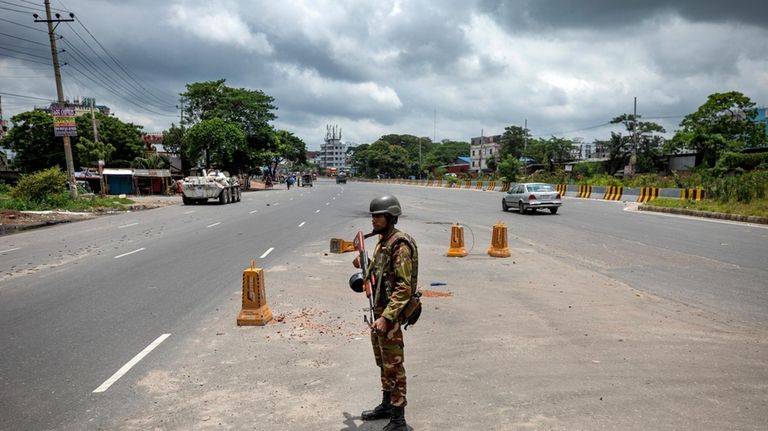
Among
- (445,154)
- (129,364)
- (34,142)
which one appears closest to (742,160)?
(129,364)

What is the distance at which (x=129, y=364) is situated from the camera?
16.9ft

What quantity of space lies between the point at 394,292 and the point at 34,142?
210 feet

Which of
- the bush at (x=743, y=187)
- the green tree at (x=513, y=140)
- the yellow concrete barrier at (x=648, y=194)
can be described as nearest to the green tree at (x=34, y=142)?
the yellow concrete barrier at (x=648, y=194)

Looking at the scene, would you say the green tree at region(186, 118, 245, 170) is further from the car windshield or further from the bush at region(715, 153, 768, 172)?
the bush at region(715, 153, 768, 172)

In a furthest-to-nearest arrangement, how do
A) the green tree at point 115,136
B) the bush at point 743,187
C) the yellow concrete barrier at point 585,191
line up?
the green tree at point 115,136 < the yellow concrete barrier at point 585,191 < the bush at point 743,187

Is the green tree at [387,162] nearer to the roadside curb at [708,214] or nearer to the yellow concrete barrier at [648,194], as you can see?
the yellow concrete barrier at [648,194]

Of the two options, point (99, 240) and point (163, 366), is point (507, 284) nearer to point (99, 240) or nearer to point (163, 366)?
point (163, 366)

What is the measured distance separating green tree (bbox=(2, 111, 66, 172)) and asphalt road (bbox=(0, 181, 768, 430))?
43.3 m

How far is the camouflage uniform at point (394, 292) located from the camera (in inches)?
143

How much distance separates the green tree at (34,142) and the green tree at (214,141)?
14197 millimetres

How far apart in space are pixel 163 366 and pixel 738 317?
22.5ft

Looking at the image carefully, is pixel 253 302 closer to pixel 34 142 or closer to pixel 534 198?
pixel 534 198

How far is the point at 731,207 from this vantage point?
21984 mm

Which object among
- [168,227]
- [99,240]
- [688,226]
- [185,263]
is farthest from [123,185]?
[688,226]
